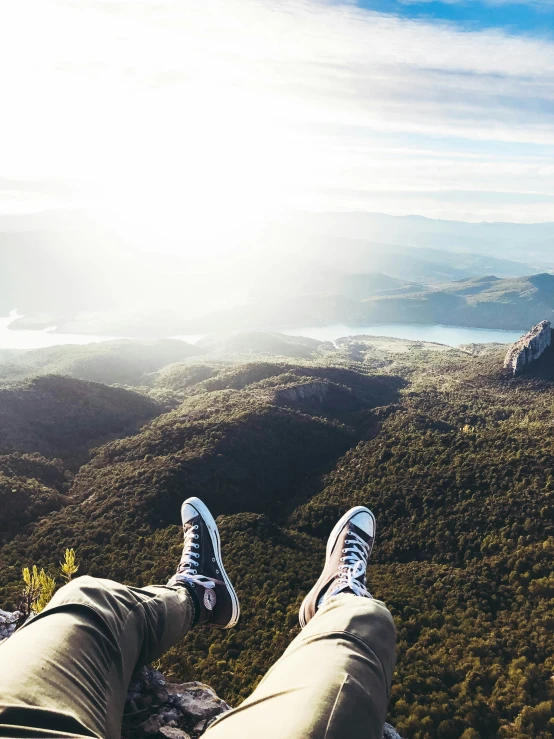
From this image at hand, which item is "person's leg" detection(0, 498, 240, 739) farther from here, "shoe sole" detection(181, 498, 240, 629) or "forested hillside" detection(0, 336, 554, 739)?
"forested hillside" detection(0, 336, 554, 739)

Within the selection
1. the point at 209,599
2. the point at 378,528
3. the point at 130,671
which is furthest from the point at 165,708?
the point at 378,528

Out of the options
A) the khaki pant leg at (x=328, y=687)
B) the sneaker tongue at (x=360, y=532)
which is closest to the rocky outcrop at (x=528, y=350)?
the sneaker tongue at (x=360, y=532)

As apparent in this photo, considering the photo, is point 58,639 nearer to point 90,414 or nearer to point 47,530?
point 47,530

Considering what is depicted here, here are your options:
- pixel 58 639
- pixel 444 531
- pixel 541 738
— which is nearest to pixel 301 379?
pixel 444 531

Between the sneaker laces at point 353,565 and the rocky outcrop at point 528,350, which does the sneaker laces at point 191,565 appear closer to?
the sneaker laces at point 353,565

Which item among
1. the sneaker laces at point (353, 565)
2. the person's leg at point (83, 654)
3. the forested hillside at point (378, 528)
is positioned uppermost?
the person's leg at point (83, 654)

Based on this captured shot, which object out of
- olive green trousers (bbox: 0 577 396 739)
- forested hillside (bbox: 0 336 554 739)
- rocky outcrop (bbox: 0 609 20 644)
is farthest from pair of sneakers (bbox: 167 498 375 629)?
forested hillside (bbox: 0 336 554 739)

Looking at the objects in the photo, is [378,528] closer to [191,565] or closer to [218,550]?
[218,550]
